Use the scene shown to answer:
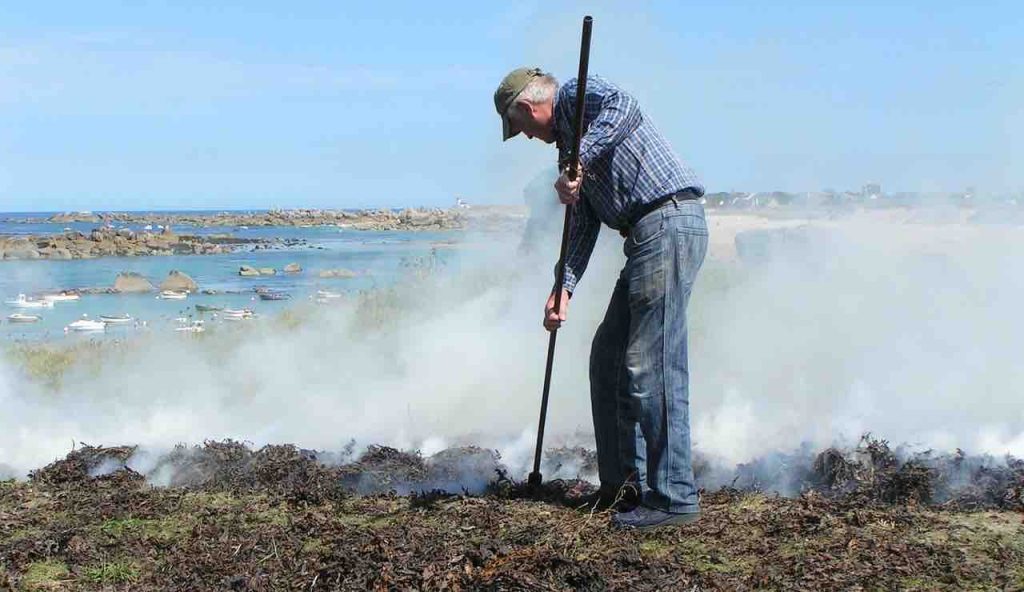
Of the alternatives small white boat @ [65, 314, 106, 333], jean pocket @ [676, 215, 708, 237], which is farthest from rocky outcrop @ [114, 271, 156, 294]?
jean pocket @ [676, 215, 708, 237]

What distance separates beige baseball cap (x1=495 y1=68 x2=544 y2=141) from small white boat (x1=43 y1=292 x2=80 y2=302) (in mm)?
19806

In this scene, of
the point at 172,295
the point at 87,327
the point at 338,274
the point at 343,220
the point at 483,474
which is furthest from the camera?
the point at 343,220

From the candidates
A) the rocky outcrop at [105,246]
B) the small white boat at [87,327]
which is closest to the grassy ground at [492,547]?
the small white boat at [87,327]

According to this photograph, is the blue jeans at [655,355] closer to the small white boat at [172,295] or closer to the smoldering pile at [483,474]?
the smoldering pile at [483,474]

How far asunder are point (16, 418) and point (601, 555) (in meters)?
Answer: 5.17

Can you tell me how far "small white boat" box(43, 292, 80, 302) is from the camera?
22.3 m

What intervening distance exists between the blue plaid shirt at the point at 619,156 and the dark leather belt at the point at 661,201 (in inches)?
0.6

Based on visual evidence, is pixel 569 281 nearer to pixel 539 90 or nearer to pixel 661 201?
pixel 661 201

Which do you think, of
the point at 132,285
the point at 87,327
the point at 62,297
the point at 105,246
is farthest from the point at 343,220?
the point at 87,327

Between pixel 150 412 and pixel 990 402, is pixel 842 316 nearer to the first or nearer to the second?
pixel 990 402

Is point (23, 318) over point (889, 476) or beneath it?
beneath

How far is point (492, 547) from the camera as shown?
4.04 metres

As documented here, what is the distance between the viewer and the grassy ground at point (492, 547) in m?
3.81

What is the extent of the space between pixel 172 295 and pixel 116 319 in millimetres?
5934
